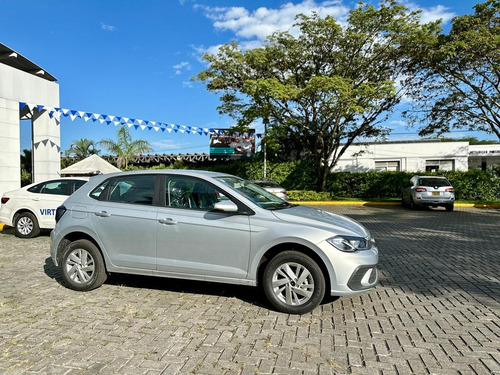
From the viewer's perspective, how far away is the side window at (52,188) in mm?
9062

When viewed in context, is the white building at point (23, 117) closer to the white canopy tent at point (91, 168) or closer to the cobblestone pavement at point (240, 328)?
the white canopy tent at point (91, 168)

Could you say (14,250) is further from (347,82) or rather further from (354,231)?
(347,82)

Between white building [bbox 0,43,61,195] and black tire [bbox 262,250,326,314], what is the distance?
1122 cm

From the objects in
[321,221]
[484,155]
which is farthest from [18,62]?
[484,155]

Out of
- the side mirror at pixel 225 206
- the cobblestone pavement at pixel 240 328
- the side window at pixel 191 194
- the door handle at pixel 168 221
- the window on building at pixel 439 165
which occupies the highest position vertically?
the window on building at pixel 439 165

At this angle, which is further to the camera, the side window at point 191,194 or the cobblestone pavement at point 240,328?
the side window at point 191,194

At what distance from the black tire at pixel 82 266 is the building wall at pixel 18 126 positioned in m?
8.77

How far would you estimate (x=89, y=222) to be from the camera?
4.78 meters

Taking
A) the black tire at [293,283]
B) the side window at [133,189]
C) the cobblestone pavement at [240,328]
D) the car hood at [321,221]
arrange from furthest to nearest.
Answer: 1. the side window at [133,189]
2. the car hood at [321,221]
3. the black tire at [293,283]
4. the cobblestone pavement at [240,328]

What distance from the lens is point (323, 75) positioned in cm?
1992

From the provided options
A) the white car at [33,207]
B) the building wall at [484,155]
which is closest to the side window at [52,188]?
the white car at [33,207]

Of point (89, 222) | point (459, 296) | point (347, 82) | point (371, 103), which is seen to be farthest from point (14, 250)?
point (371, 103)

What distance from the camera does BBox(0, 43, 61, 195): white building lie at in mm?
11781

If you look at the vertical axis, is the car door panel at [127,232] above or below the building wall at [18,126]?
below
